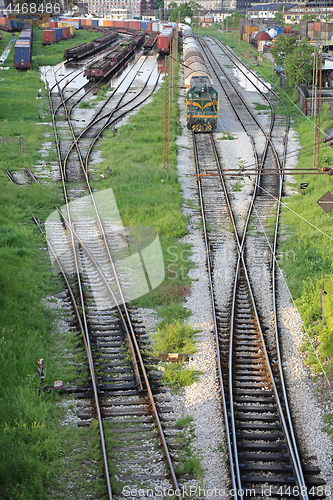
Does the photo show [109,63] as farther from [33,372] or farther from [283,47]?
[33,372]

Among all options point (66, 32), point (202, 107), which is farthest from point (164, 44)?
point (202, 107)

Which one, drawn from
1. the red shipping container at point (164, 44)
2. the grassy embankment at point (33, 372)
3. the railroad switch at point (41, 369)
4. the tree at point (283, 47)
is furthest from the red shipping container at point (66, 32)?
the railroad switch at point (41, 369)

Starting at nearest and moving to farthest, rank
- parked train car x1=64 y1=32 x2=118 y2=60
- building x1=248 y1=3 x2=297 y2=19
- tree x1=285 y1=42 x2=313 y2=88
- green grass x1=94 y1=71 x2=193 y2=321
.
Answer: green grass x1=94 y1=71 x2=193 y2=321 < tree x1=285 y1=42 x2=313 y2=88 < parked train car x1=64 y1=32 x2=118 y2=60 < building x1=248 y1=3 x2=297 y2=19

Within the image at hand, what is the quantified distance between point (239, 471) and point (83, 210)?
13732mm

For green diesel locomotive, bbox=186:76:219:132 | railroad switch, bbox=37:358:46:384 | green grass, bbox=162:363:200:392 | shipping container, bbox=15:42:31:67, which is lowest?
green grass, bbox=162:363:200:392

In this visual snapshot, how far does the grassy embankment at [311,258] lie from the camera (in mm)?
12711

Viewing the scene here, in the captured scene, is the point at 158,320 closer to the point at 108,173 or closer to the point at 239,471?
the point at 239,471

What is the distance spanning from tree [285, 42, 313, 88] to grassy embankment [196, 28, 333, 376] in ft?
43.6

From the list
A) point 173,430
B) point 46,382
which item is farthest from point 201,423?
point 46,382

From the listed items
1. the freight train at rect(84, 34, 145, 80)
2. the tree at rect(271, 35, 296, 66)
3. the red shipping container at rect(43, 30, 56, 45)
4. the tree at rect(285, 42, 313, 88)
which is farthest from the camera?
the red shipping container at rect(43, 30, 56, 45)

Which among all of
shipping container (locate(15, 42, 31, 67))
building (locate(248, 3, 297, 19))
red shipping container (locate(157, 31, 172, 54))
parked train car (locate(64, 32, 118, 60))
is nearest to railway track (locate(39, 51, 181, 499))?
shipping container (locate(15, 42, 31, 67))

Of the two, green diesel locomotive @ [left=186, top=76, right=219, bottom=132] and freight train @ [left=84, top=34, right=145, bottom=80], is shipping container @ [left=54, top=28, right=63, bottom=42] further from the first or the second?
green diesel locomotive @ [left=186, top=76, right=219, bottom=132]

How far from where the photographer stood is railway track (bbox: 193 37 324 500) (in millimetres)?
9164

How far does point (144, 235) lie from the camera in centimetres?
1884
